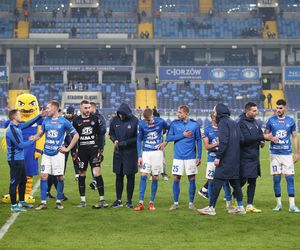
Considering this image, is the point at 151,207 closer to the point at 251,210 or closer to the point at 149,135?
the point at 149,135

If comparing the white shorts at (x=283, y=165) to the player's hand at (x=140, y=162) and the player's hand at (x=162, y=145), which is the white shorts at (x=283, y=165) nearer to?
the player's hand at (x=162, y=145)

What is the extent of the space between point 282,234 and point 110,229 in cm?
264

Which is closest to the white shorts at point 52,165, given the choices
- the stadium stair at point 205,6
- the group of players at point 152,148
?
the group of players at point 152,148

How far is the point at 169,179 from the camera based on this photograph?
18.5m

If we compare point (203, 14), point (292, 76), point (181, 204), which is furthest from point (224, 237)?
point (203, 14)

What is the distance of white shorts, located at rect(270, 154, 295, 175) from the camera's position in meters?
12.2

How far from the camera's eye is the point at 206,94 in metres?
60.0

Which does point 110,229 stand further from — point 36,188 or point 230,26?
point 230,26

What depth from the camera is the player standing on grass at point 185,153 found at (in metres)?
12.5

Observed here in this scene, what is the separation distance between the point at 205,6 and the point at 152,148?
55839 mm

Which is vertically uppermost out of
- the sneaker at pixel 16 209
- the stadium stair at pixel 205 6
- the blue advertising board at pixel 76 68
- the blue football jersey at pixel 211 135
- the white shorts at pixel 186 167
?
the stadium stair at pixel 205 6

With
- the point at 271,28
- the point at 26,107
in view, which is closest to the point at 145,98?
the point at 271,28

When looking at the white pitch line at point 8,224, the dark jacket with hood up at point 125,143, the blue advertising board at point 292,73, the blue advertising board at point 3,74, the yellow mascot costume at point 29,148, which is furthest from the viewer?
the blue advertising board at point 292,73

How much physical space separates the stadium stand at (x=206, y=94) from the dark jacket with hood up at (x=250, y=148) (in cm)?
4526
